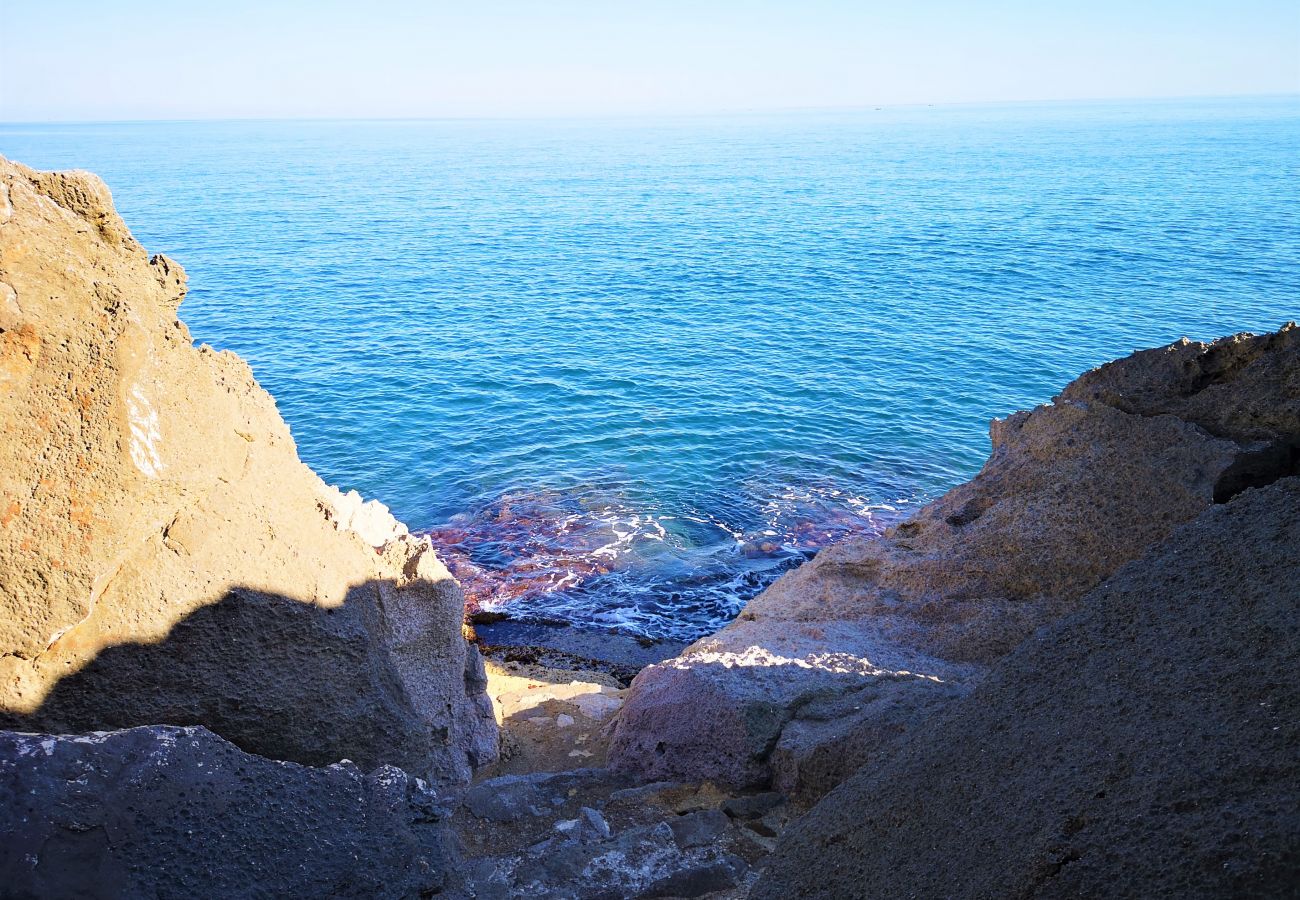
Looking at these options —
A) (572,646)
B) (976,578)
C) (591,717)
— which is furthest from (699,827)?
(572,646)

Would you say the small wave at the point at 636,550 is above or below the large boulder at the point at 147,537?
below

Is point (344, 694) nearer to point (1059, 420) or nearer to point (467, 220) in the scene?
point (1059, 420)

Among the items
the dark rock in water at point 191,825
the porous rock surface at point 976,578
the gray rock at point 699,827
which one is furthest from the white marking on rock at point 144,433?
the porous rock surface at point 976,578

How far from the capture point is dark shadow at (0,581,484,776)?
16.7 ft

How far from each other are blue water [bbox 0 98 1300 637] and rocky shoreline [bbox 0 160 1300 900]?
300 inches

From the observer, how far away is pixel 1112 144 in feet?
363

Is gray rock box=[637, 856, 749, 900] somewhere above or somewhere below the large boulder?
below

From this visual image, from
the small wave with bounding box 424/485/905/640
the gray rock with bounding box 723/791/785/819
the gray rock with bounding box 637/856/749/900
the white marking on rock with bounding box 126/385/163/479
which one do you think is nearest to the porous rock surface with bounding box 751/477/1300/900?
the gray rock with bounding box 637/856/749/900

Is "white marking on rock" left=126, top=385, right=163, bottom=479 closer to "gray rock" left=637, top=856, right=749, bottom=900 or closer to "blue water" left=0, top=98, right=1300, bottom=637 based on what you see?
"gray rock" left=637, top=856, right=749, bottom=900

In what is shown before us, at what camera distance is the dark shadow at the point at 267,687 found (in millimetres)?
5086

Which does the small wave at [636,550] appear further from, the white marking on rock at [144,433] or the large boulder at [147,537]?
the white marking on rock at [144,433]

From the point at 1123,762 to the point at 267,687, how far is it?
475cm

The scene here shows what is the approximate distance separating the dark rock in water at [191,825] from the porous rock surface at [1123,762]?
74.6 inches

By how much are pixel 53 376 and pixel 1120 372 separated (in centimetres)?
871
